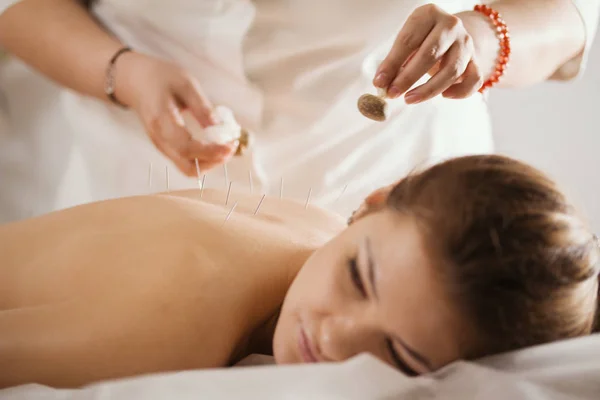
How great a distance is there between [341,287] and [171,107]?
1.37ft

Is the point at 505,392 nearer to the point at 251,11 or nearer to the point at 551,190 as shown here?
the point at 551,190

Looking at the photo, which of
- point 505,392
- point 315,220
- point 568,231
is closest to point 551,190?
point 568,231

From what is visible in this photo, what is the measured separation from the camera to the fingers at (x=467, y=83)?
84 centimetres

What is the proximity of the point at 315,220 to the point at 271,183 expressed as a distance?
22cm

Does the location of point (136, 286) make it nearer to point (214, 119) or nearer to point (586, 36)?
point (214, 119)

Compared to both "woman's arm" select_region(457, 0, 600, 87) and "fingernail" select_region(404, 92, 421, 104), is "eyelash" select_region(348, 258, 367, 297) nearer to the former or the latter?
"fingernail" select_region(404, 92, 421, 104)

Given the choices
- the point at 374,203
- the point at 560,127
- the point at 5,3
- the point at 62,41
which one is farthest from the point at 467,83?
the point at 560,127

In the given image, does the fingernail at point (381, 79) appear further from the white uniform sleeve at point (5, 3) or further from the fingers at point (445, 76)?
the white uniform sleeve at point (5, 3)

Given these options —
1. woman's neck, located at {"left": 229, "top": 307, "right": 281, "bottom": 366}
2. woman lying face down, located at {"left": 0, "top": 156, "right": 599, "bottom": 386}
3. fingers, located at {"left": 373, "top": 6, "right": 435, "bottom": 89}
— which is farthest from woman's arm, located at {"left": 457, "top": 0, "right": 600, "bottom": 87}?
woman's neck, located at {"left": 229, "top": 307, "right": 281, "bottom": 366}

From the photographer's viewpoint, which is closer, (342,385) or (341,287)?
(342,385)

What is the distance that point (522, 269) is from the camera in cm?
58

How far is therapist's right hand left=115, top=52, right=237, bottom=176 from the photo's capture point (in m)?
0.88

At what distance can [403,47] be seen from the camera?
75 cm

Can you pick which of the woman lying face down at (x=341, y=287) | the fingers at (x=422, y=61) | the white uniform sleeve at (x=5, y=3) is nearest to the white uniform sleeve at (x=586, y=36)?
the fingers at (x=422, y=61)
